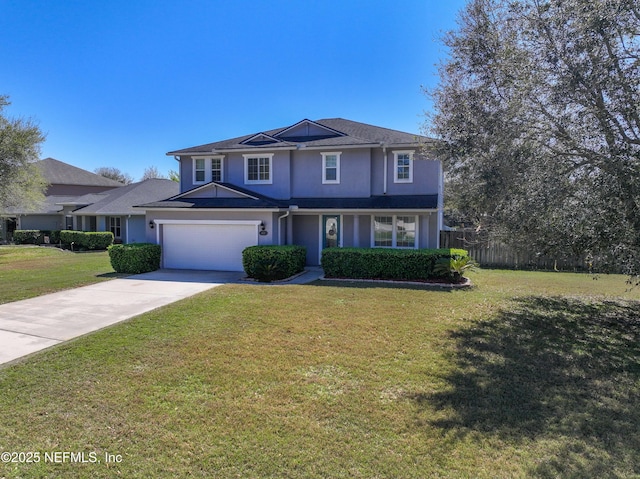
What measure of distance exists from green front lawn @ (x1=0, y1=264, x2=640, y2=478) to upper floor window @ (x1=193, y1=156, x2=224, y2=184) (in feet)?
36.3

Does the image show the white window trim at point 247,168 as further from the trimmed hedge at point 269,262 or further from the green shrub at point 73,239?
the green shrub at point 73,239

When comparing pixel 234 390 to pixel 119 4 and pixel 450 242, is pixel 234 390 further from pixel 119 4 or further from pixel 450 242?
pixel 450 242

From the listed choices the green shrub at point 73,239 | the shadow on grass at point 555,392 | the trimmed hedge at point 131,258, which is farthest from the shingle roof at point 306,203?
the green shrub at point 73,239

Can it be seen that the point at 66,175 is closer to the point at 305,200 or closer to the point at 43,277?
the point at 43,277

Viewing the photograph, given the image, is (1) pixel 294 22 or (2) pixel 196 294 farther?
(1) pixel 294 22

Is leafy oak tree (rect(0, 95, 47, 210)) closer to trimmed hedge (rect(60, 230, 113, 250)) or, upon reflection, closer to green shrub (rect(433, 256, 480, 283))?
trimmed hedge (rect(60, 230, 113, 250))

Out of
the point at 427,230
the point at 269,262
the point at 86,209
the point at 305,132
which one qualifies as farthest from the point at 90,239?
the point at 427,230

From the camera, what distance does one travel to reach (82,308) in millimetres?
8219

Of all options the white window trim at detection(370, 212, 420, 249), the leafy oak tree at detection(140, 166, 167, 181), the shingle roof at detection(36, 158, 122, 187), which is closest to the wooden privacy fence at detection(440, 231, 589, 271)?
the white window trim at detection(370, 212, 420, 249)

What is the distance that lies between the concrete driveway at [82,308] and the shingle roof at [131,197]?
15.4 m

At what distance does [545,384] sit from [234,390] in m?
4.09

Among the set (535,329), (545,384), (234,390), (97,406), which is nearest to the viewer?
(97,406)

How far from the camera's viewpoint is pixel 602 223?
590cm

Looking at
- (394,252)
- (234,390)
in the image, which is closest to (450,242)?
(394,252)
